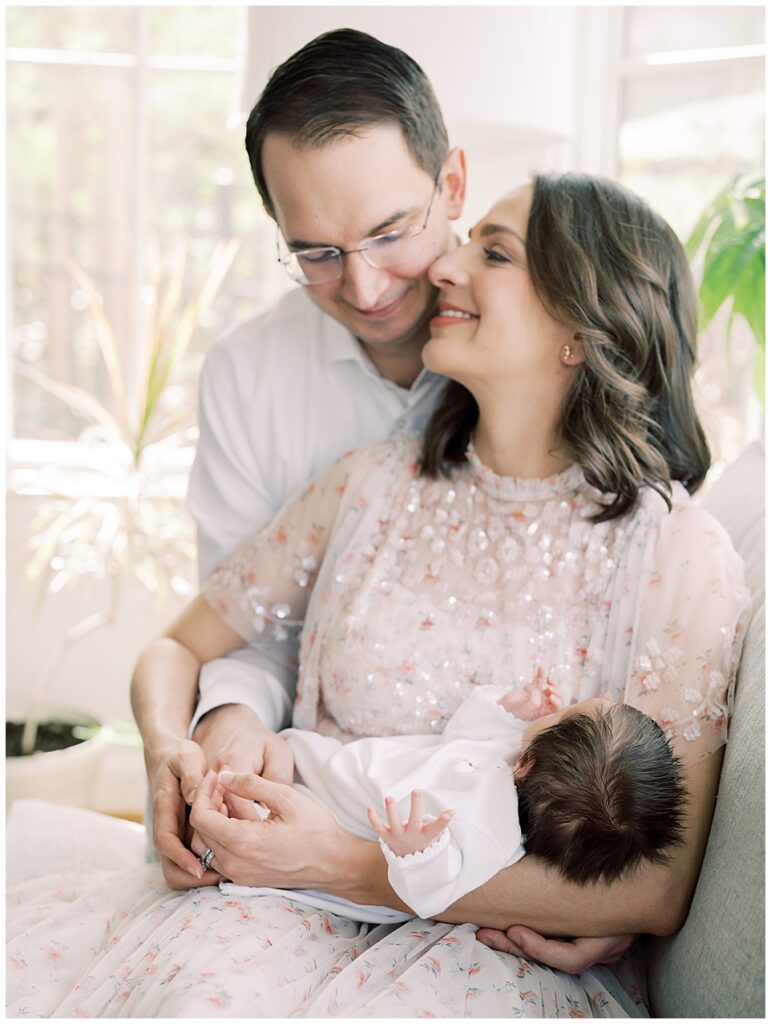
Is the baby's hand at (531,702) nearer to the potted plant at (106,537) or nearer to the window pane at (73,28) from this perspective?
the potted plant at (106,537)

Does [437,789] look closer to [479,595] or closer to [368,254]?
[479,595]

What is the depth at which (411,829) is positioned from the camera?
4.04 ft

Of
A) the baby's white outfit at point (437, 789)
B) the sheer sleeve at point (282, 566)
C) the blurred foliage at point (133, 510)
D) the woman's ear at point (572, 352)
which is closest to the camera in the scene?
the baby's white outfit at point (437, 789)

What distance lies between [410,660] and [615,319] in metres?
0.63

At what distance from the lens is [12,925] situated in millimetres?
1507

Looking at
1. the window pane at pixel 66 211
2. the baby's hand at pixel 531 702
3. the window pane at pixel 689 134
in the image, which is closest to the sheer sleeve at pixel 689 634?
the baby's hand at pixel 531 702

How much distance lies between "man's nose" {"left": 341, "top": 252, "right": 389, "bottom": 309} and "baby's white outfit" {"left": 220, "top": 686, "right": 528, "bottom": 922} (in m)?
0.68

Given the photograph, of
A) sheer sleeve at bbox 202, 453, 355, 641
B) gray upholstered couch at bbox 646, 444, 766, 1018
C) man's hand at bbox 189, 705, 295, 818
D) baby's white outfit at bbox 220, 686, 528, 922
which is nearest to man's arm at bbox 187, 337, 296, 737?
sheer sleeve at bbox 202, 453, 355, 641

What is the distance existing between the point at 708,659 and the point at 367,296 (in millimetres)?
802

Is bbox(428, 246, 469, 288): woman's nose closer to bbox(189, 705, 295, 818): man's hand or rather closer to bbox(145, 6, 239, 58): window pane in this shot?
bbox(189, 705, 295, 818): man's hand

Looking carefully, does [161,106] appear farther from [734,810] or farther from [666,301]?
[734,810]

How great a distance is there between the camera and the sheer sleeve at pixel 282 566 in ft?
6.01

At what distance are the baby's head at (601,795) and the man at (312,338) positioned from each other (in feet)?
0.48

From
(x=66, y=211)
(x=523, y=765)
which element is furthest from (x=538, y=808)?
(x=66, y=211)
